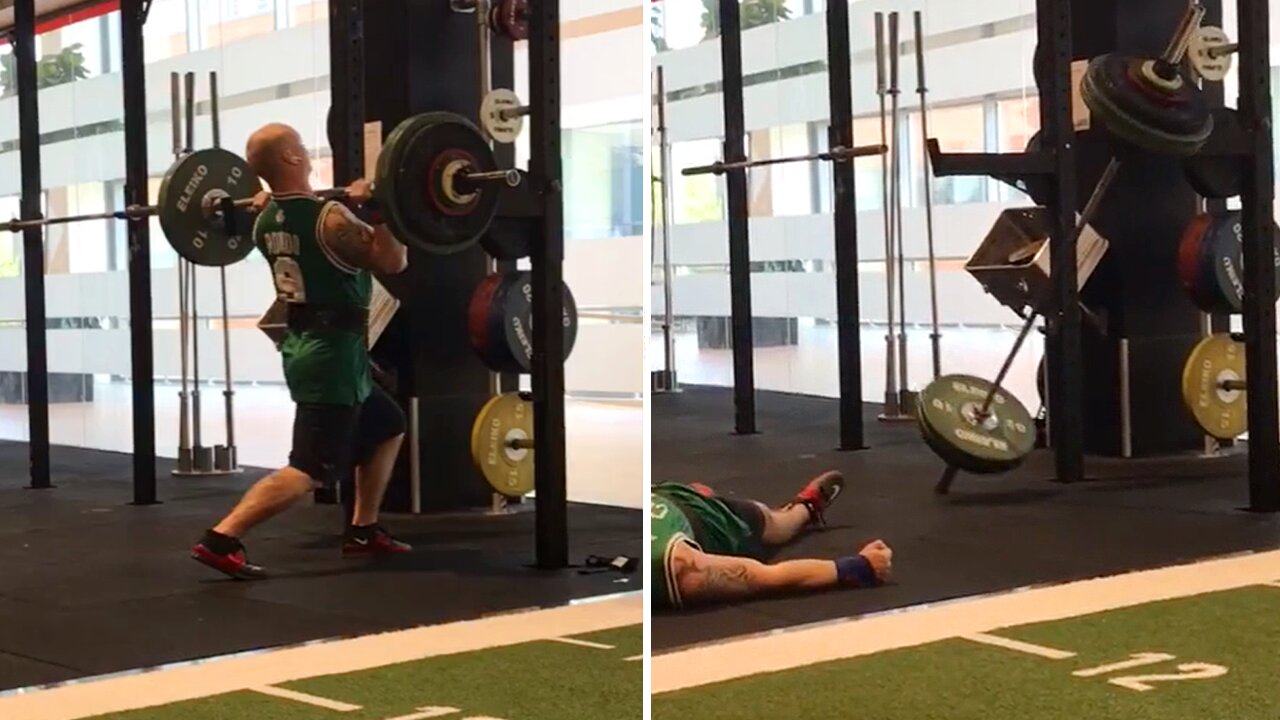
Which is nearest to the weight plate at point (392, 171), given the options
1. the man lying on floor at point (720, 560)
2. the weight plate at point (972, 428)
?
the man lying on floor at point (720, 560)

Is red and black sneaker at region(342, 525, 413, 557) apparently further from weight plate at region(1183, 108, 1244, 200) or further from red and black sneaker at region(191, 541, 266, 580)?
weight plate at region(1183, 108, 1244, 200)

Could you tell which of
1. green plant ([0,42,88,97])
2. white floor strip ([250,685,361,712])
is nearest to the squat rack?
white floor strip ([250,685,361,712])

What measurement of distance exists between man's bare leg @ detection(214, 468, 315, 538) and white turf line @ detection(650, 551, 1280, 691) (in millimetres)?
1211

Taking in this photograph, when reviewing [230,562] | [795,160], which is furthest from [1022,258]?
[230,562]

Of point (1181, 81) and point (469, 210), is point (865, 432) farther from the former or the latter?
point (469, 210)

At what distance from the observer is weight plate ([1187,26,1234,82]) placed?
15.1 ft

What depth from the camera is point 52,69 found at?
481 centimetres

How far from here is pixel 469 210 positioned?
365 cm

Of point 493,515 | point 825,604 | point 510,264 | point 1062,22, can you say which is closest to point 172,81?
point 510,264

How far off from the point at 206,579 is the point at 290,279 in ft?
2.32

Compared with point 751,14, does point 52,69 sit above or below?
below

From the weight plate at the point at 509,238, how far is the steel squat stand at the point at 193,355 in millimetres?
1829

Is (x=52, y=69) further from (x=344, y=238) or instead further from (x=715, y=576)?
(x=715, y=576)

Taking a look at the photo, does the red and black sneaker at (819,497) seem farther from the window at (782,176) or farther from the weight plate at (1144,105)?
the weight plate at (1144,105)
